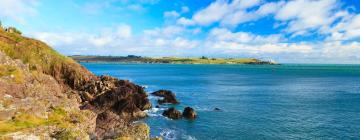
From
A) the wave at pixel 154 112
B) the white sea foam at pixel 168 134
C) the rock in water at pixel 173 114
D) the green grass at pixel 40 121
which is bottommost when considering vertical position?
the white sea foam at pixel 168 134

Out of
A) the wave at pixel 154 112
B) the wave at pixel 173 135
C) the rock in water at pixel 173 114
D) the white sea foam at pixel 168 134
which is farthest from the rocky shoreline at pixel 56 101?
the wave at pixel 173 135

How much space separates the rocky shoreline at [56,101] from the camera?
1490 inches

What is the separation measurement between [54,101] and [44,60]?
3084 centimetres

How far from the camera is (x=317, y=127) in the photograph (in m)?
59.2

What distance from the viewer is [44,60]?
7488cm

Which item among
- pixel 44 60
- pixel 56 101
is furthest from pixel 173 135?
pixel 44 60

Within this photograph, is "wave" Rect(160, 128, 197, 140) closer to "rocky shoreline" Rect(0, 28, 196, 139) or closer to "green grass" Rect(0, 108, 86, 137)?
"rocky shoreline" Rect(0, 28, 196, 139)

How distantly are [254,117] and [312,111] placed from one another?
1625 cm

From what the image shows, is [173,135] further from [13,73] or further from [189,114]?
[13,73]

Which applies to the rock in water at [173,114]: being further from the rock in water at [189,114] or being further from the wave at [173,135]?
the wave at [173,135]

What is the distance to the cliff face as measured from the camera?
37812mm

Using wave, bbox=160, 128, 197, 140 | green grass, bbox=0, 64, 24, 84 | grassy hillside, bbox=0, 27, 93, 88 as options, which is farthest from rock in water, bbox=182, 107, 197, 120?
green grass, bbox=0, 64, 24, 84

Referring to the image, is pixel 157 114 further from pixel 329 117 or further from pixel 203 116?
pixel 329 117

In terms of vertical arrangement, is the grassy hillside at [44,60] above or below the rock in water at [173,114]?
above
